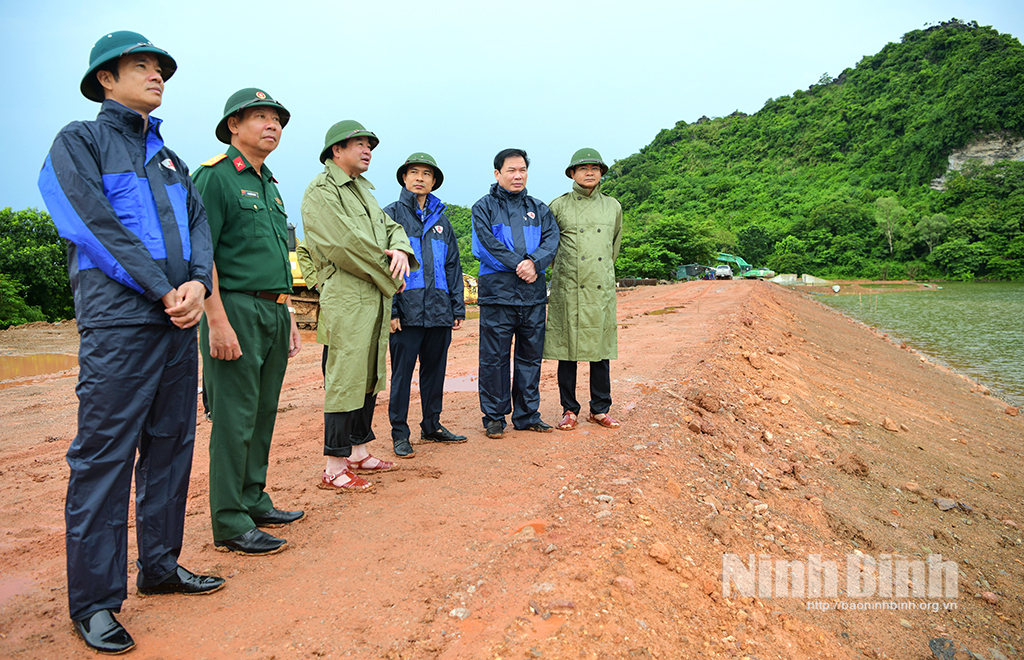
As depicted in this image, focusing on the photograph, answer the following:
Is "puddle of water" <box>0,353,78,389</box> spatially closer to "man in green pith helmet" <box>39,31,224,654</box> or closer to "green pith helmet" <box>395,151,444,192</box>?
"green pith helmet" <box>395,151,444,192</box>

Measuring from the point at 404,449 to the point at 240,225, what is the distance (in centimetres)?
186

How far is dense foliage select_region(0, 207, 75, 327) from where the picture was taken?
15961 millimetres

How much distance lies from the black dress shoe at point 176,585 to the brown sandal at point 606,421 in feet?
9.24

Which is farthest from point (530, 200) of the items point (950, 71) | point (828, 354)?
point (950, 71)

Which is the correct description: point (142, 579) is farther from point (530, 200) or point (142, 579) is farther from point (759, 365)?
point (759, 365)

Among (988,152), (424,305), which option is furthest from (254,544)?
(988,152)

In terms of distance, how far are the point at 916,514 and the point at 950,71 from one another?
291 ft

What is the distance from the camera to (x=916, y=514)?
3848 mm

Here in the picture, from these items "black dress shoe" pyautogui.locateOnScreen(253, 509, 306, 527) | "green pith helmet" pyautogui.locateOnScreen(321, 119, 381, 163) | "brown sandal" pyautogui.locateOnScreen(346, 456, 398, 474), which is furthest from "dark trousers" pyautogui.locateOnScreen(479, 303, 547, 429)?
"black dress shoe" pyautogui.locateOnScreen(253, 509, 306, 527)

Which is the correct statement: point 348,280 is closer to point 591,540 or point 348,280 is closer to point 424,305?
point 424,305

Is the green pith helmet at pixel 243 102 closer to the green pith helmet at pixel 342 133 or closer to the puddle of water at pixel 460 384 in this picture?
the green pith helmet at pixel 342 133

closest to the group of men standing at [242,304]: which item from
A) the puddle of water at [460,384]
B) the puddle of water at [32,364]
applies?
the puddle of water at [460,384]

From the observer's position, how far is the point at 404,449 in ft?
12.8

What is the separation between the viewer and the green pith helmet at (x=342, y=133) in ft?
10.8
